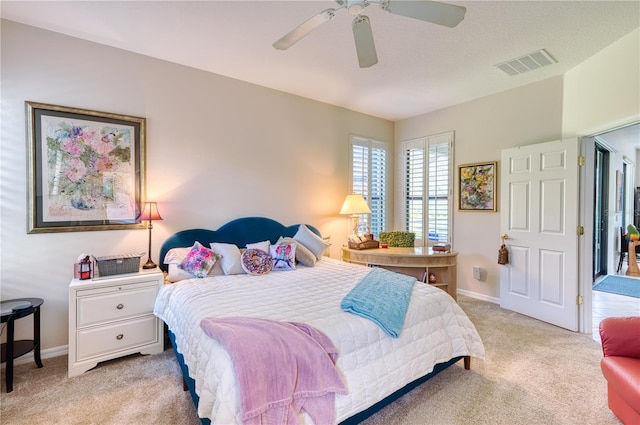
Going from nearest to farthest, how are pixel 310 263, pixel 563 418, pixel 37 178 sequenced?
1. pixel 563 418
2. pixel 37 178
3. pixel 310 263

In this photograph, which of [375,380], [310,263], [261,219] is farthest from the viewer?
[261,219]

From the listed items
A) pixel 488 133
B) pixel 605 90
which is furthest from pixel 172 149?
pixel 605 90

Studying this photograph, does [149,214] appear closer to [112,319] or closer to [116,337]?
[112,319]

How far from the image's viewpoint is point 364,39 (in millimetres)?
1980

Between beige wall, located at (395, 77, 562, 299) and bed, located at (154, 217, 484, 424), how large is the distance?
221 centimetres

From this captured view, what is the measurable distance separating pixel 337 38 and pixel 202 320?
2.53 metres

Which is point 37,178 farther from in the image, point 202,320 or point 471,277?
point 471,277

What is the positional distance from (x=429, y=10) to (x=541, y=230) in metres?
3.02

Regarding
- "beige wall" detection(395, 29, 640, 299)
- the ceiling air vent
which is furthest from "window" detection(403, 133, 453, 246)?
the ceiling air vent

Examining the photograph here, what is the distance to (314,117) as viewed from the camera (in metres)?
4.28

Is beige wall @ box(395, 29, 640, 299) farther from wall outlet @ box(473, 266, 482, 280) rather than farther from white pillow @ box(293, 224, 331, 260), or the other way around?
white pillow @ box(293, 224, 331, 260)

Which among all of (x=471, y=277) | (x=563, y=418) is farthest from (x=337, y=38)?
(x=471, y=277)

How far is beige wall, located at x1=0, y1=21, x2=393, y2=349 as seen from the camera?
252 centimetres

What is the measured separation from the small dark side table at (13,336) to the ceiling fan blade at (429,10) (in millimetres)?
3314
